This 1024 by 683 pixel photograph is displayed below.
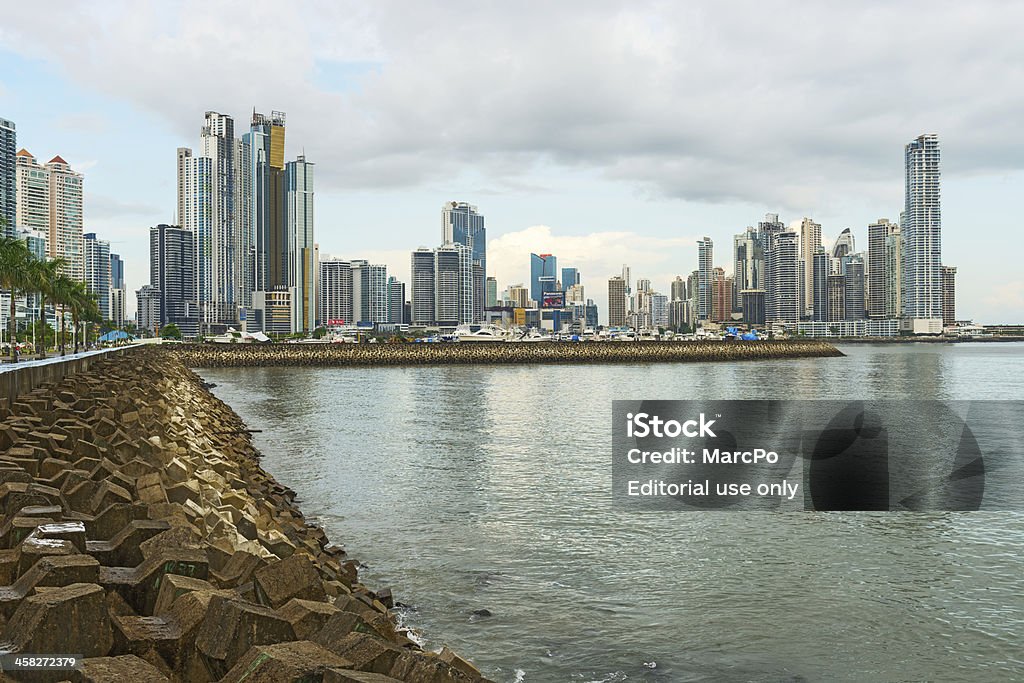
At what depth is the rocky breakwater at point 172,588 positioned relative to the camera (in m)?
5.20

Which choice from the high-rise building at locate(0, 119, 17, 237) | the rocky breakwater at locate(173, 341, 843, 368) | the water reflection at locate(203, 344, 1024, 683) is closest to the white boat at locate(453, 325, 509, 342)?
the rocky breakwater at locate(173, 341, 843, 368)

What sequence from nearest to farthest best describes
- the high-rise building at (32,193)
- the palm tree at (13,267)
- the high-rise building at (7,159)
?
the palm tree at (13,267)
the high-rise building at (7,159)
the high-rise building at (32,193)

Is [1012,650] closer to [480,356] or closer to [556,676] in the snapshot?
[556,676]

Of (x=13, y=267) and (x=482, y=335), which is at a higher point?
(x=13, y=267)

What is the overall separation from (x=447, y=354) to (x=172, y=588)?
107958 millimetres

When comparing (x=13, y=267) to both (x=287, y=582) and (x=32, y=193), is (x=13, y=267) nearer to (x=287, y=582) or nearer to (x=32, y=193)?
(x=287, y=582)

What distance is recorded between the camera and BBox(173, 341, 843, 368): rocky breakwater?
103 metres

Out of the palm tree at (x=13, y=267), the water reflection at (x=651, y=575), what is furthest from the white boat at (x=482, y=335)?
the water reflection at (x=651, y=575)

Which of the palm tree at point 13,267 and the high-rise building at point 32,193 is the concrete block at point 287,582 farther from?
the high-rise building at point 32,193

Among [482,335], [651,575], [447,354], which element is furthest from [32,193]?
[651,575]

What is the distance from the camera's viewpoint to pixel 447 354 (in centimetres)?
11412

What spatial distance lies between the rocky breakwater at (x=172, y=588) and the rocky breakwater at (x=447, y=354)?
88095 millimetres

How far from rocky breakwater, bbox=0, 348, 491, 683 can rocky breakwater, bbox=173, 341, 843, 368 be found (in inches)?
3468

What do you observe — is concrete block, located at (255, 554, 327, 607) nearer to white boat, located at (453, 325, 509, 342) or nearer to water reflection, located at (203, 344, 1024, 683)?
water reflection, located at (203, 344, 1024, 683)
